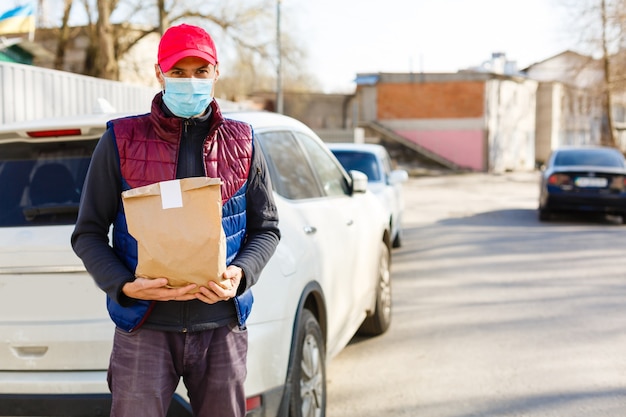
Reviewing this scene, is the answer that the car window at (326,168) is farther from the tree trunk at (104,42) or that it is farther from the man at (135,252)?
the tree trunk at (104,42)

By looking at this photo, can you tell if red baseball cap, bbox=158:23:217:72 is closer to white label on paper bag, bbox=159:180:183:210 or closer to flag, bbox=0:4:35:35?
white label on paper bag, bbox=159:180:183:210

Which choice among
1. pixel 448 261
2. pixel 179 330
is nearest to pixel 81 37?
pixel 448 261

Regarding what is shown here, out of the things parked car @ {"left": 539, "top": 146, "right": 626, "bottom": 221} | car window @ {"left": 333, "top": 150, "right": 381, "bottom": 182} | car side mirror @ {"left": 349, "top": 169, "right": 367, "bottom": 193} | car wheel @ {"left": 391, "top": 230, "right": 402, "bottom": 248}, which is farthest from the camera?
parked car @ {"left": 539, "top": 146, "right": 626, "bottom": 221}

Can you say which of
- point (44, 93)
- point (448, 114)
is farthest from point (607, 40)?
point (44, 93)

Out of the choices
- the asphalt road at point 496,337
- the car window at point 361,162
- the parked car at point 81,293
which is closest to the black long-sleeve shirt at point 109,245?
the parked car at point 81,293

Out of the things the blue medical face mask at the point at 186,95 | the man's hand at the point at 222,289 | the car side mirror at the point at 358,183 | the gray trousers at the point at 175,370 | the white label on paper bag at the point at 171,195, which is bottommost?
the gray trousers at the point at 175,370

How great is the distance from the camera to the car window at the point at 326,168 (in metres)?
4.85

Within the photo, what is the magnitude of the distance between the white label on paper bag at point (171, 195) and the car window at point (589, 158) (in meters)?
14.4

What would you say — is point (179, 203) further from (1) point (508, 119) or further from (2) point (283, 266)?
(1) point (508, 119)

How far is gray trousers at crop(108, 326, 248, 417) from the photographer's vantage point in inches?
96.3

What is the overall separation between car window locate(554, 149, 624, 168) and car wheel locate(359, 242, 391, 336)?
33.6ft

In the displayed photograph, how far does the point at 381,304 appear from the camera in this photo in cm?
624

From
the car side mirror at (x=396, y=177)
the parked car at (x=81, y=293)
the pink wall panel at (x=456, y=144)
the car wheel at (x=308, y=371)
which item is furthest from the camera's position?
the pink wall panel at (x=456, y=144)

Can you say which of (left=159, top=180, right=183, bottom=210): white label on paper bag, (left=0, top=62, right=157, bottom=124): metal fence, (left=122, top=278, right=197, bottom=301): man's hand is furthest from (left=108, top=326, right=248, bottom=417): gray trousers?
(left=0, top=62, right=157, bottom=124): metal fence
